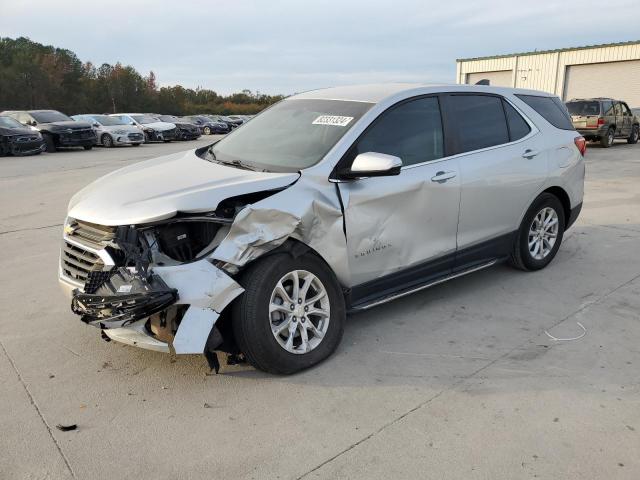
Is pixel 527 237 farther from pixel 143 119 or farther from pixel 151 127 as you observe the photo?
pixel 143 119

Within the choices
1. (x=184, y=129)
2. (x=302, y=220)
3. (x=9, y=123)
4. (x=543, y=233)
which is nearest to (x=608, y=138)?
(x=543, y=233)

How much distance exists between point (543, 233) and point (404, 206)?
6.96 ft

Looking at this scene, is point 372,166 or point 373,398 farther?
point 372,166

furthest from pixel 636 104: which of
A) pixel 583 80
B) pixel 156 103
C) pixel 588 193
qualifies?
pixel 156 103

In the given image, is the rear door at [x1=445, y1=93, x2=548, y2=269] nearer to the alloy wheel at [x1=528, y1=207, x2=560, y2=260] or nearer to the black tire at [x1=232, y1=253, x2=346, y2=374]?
the alloy wheel at [x1=528, y1=207, x2=560, y2=260]

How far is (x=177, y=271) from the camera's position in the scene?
304 cm

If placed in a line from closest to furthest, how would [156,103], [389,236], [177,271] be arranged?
[177,271] < [389,236] < [156,103]

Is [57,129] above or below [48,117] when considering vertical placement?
below

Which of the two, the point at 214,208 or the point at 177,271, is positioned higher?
the point at 214,208

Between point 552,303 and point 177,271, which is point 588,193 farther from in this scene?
point 177,271

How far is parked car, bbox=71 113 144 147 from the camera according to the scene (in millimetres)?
23984

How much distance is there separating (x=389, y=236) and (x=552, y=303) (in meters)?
1.72

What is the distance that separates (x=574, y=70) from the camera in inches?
1334

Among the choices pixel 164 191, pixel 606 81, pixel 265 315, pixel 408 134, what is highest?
pixel 606 81
